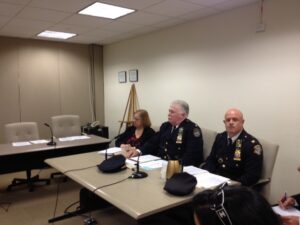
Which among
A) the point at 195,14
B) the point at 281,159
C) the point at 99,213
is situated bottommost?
the point at 99,213

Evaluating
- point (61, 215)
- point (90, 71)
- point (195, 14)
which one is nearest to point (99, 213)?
point (61, 215)

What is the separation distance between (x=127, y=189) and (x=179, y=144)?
1.20 m

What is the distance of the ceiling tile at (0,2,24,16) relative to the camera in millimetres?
3309

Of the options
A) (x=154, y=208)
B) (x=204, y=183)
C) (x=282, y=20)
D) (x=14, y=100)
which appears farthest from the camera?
(x=14, y=100)

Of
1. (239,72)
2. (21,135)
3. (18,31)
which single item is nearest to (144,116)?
(239,72)

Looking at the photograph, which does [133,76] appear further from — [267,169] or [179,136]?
[267,169]

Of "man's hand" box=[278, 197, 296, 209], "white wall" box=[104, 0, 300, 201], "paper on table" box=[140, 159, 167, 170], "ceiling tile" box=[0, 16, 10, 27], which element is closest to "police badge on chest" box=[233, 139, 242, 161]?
"man's hand" box=[278, 197, 296, 209]

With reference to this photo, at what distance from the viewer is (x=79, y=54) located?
6098mm

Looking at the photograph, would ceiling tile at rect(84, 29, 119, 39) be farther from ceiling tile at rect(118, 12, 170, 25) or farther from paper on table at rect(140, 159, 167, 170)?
paper on table at rect(140, 159, 167, 170)

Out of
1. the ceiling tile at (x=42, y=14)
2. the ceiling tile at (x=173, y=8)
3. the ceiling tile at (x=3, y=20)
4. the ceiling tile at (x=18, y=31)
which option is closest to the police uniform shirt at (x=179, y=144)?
the ceiling tile at (x=173, y=8)

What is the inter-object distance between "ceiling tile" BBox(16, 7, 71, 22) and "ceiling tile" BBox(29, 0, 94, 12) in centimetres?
17

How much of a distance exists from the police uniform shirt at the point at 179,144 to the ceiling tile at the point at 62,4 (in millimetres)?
1736

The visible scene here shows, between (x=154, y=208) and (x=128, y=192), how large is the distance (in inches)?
12.2

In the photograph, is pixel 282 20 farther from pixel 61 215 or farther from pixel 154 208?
pixel 61 215
